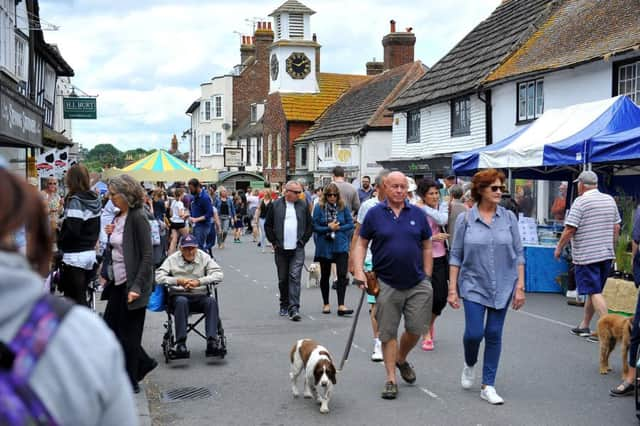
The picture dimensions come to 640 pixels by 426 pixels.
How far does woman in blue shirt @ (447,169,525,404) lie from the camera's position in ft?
22.3

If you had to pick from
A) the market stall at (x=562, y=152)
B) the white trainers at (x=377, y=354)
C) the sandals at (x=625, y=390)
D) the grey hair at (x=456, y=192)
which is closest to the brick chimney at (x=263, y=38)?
the market stall at (x=562, y=152)

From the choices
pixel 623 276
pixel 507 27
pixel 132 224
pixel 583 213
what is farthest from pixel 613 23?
pixel 132 224

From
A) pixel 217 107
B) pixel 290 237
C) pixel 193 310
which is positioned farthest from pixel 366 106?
pixel 193 310

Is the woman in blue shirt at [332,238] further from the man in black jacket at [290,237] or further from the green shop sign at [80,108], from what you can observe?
the green shop sign at [80,108]

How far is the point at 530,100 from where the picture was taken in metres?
22.6

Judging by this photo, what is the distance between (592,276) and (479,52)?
19755mm

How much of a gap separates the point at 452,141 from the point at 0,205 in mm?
26768

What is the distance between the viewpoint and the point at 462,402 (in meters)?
6.88

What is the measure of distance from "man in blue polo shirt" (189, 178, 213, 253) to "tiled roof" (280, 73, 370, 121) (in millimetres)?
36695

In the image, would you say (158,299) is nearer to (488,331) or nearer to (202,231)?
(488,331)

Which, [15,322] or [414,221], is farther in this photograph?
[414,221]

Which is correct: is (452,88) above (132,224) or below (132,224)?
Answer: above

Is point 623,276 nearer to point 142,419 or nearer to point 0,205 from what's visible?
point 142,419

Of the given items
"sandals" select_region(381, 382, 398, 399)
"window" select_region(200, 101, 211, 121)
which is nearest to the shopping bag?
"sandals" select_region(381, 382, 398, 399)
